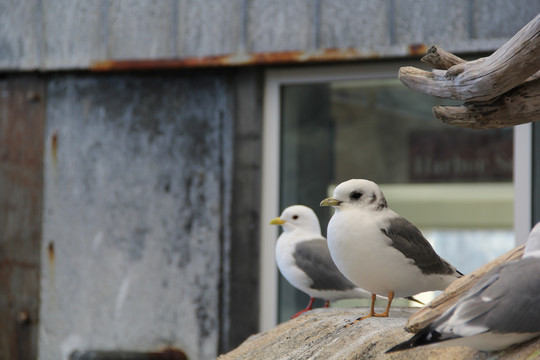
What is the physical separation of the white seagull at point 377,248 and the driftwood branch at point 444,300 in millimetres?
303

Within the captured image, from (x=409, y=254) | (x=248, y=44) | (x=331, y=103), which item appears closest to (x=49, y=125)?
(x=248, y=44)

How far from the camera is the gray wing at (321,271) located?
3047 millimetres

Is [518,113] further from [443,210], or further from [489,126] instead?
[443,210]

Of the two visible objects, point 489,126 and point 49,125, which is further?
point 49,125

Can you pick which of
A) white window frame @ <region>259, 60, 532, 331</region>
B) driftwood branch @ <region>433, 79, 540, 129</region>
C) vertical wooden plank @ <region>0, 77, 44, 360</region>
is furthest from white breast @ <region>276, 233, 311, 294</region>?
vertical wooden plank @ <region>0, 77, 44, 360</region>

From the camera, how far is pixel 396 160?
4.11 metres

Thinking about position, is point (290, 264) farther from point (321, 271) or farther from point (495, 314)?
point (495, 314)

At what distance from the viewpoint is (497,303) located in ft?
5.74

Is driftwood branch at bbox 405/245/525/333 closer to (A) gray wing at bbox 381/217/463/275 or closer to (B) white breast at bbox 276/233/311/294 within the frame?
(A) gray wing at bbox 381/217/463/275

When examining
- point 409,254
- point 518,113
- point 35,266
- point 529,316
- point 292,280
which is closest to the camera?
point 529,316

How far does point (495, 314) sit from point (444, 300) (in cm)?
33

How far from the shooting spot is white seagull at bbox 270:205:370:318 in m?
3.05

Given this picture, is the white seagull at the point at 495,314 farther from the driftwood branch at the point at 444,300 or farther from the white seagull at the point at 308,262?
the white seagull at the point at 308,262

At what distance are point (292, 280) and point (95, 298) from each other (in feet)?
5.09
